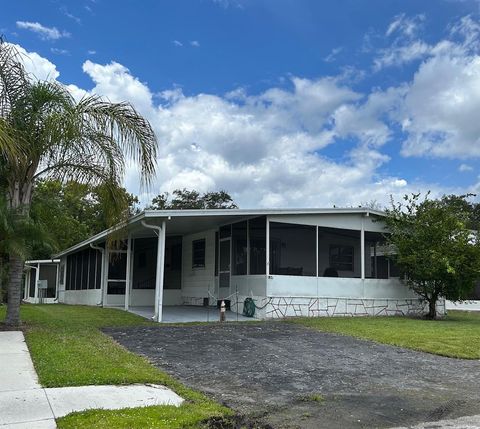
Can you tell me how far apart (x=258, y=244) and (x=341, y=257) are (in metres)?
2.87

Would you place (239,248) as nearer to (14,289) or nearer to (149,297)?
(149,297)

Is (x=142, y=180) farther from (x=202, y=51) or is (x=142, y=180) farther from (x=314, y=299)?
(x=314, y=299)

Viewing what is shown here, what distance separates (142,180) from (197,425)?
7.22 m

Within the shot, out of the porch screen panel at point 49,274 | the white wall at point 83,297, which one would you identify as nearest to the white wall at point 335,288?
the white wall at point 83,297

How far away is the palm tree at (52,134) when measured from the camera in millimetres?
11047

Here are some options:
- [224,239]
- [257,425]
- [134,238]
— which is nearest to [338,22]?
[224,239]

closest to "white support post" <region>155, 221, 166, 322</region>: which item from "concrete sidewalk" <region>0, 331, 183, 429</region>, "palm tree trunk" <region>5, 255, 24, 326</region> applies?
"palm tree trunk" <region>5, 255, 24, 326</region>

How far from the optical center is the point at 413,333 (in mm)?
12117

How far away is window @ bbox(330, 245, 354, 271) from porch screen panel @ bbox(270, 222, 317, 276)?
2.50 feet

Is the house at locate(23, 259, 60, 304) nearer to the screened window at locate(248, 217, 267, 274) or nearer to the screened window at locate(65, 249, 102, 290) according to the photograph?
the screened window at locate(65, 249, 102, 290)

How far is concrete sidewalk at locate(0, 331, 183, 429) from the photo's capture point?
16.6 ft

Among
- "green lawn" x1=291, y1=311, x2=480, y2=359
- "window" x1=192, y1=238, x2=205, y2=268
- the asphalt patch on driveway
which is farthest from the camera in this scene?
Answer: "window" x1=192, y1=238, x2=205, y2=268

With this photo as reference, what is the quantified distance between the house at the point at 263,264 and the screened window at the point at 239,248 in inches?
1.2

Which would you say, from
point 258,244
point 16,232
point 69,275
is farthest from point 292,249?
point 69,275
